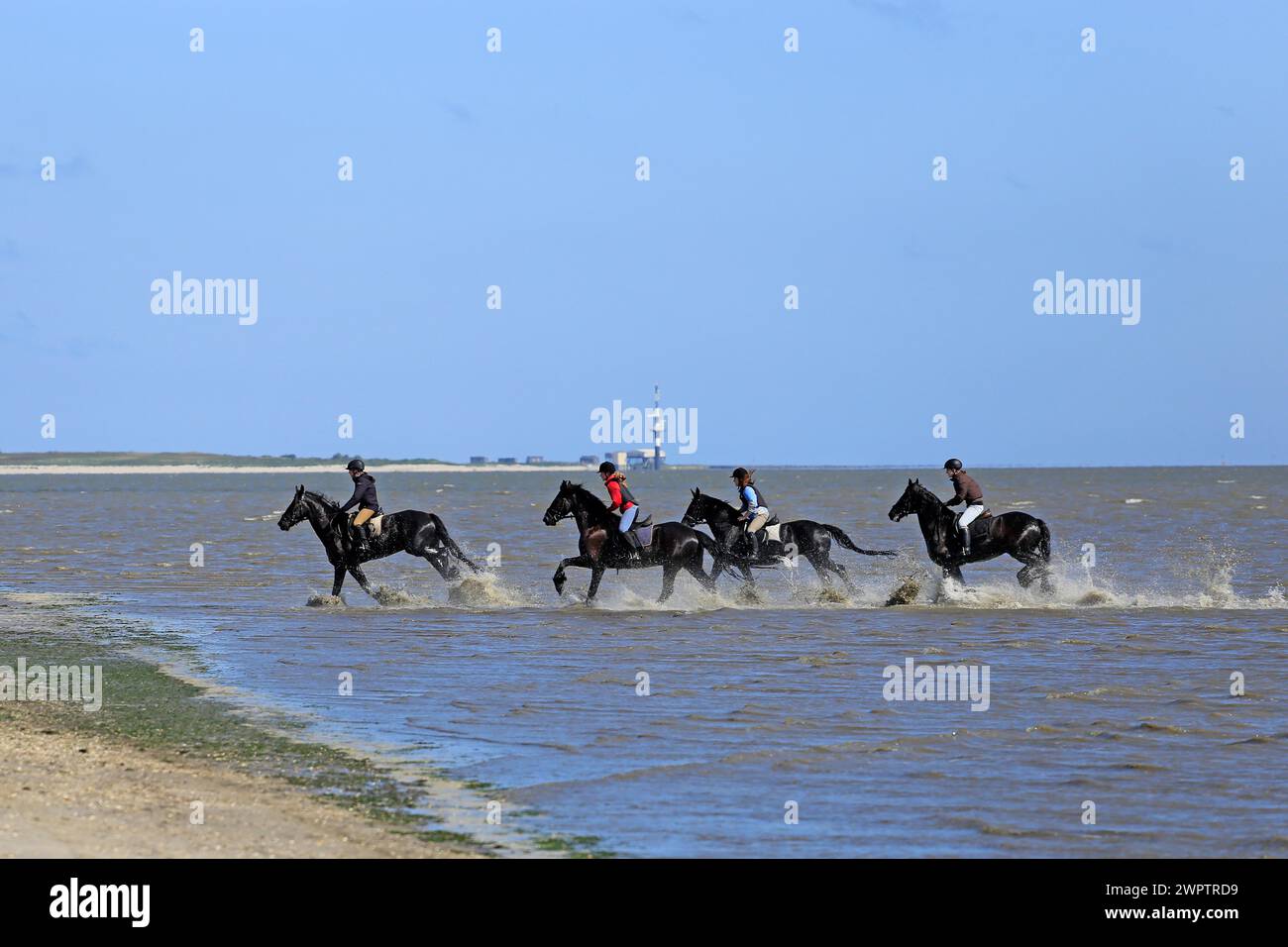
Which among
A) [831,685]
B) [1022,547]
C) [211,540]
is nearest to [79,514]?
[211,540]

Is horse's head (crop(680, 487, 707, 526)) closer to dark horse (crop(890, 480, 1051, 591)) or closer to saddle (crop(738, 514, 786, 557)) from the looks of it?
saddle (crop(738, 514, 786, 557))

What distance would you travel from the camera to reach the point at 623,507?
24.3 m

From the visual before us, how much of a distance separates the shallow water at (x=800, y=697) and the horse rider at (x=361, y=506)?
98 cm

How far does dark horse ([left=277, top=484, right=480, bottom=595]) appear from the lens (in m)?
25.0

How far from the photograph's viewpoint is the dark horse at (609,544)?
79.5ft

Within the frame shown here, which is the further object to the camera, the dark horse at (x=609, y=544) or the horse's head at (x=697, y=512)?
the horse's head at (x=697, y=512)

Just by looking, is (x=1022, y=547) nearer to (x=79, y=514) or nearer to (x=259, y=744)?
(x=259, y=744)

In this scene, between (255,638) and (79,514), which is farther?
(79,514)

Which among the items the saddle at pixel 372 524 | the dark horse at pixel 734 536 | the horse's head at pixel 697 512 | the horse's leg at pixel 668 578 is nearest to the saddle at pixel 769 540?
the dark horse at pixel 734 536

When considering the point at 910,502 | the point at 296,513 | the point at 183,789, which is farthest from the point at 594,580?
the point at 183,789

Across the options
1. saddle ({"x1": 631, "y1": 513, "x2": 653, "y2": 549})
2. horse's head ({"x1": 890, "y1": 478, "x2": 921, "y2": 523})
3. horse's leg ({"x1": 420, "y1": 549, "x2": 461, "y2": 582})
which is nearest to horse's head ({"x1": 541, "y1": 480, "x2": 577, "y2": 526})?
saddle ({"x1": 631, "y1": 513, "x2": 653, "y2": 549})

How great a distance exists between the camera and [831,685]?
16.1m

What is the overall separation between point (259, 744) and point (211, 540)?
3531 cm

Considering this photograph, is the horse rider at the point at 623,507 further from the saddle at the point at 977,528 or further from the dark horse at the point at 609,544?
the saddle at the point at 977,528
